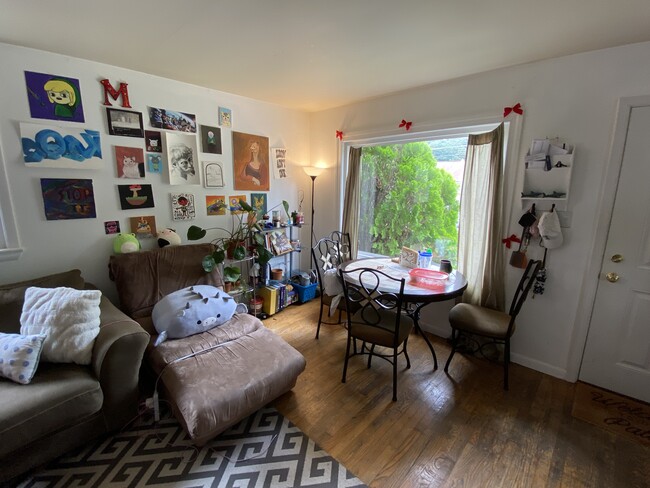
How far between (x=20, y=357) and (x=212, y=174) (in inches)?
77.2

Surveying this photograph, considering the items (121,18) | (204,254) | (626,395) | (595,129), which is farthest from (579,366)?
(121,18)

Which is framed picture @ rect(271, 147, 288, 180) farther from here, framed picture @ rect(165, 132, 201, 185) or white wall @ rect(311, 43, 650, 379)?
white wall @ rect(311, 43, 650, 379)

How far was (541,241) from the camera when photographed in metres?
2.20

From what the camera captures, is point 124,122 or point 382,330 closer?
A: point 382,330

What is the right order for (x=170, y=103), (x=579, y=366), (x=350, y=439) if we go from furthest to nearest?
(x=170, y=103), (x=579, y=366), (x=350, y=439)

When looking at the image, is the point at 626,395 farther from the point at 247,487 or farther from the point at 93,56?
the point at 93,56

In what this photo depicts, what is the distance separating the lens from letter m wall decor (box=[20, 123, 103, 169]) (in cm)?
194

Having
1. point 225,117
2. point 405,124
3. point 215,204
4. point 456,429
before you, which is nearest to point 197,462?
point 456,429

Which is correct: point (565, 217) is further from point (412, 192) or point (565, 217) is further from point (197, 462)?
point (197, 462)

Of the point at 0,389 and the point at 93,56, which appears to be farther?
the point at 93,56

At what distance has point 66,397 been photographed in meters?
1.42

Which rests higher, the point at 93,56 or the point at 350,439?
the point at 93,56

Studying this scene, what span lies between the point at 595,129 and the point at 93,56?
361 cm

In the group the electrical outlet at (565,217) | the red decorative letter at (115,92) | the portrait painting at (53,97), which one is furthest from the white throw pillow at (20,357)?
the electrical outlet at (565,217)
